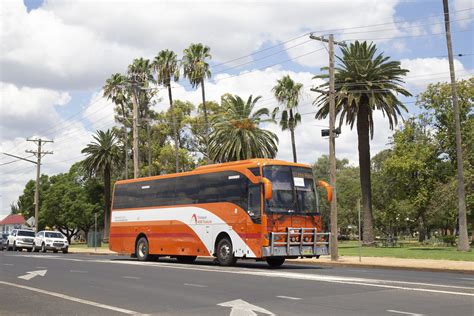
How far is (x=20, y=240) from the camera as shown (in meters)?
49.8

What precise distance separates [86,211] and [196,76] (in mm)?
35846

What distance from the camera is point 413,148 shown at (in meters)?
57.2

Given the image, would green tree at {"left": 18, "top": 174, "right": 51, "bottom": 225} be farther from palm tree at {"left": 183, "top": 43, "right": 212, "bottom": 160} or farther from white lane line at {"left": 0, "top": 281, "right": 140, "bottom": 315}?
white lane line at {"left": 0, "top": 281, "right": 140, "bottom": 315}

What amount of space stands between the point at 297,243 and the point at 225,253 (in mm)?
3051

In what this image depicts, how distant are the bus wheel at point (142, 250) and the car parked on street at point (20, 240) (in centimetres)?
2272

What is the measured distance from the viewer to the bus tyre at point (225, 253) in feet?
79.6

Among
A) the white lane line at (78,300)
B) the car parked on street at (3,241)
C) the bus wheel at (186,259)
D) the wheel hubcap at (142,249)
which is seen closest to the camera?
the white lane line at (78,300)

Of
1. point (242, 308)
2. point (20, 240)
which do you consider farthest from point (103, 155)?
point (242, 308)

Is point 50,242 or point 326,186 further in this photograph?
point 50,242

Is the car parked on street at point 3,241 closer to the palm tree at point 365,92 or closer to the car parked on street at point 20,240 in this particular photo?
the car parked on street at point 20,240

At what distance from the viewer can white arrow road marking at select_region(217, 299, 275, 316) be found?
10.7 m

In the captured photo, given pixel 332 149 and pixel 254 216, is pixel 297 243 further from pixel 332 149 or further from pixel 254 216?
pixel 332 149

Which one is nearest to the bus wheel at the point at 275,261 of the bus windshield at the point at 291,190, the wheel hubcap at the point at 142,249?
the bus windshield at the point at 291,190

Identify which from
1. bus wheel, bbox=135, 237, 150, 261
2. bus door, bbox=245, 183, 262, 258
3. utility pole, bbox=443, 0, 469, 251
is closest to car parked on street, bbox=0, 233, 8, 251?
bus wheel, bbox=135, 237, 150, 261
